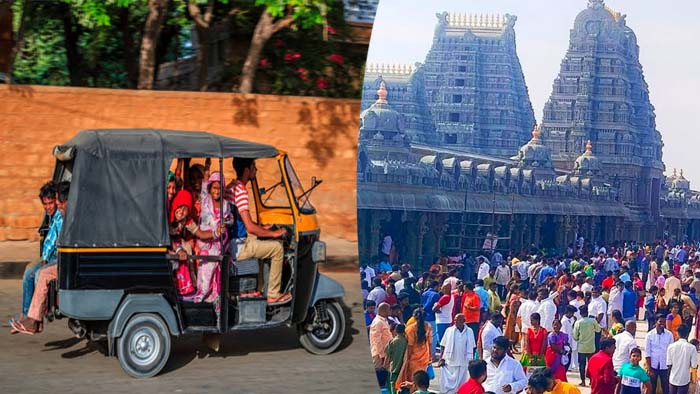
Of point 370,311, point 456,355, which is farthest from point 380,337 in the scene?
point 456,355

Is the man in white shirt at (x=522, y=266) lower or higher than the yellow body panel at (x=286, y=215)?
higher

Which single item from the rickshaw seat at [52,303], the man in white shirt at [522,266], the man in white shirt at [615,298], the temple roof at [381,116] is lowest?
the rickshaw seat at [52,303]

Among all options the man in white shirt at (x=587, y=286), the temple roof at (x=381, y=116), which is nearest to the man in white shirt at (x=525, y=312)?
the man in white shirt at (x=587, y=286)

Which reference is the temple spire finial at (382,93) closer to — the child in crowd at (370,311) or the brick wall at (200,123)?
the child in crowd at (370,311)

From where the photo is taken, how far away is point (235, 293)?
799cm

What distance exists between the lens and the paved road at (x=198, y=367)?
7477 millimetres

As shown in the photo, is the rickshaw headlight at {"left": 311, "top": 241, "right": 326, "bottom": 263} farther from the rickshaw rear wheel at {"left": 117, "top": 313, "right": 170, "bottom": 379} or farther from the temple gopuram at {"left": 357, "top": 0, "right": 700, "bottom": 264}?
the temple gopuram at {"left": 357, "top": 0, "right": 700, "bottom": 264}

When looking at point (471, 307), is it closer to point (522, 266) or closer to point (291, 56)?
point (522, 266)

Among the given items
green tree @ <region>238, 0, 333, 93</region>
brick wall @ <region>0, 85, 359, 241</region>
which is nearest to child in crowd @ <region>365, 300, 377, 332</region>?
green tree @ <region>238, 0, 333, 93</region>

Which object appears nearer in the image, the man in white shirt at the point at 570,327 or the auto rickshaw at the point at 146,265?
the man in white shirt at the point at 570,327

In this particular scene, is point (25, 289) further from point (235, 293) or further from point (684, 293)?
point (684, 293)

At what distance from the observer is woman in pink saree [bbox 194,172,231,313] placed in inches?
303

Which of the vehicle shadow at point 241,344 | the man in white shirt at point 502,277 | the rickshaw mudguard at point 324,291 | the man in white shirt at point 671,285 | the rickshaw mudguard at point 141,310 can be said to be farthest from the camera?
the vehicle shadow at point 241,344

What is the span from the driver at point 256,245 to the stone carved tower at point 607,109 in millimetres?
5237
